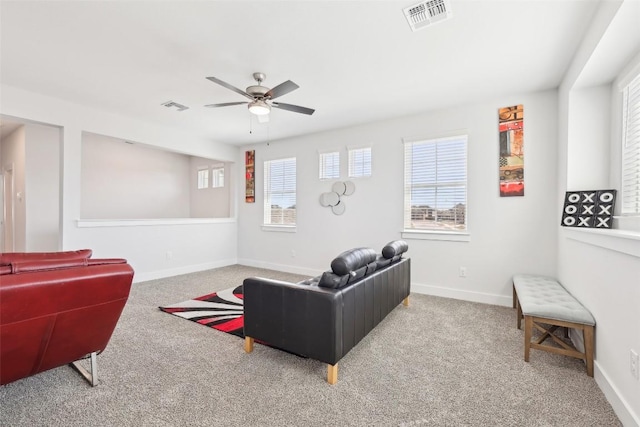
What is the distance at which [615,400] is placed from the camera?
67.5 inches

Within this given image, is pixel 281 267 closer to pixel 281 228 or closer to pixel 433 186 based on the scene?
pixel 281 228

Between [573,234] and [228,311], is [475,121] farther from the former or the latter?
[228,311]

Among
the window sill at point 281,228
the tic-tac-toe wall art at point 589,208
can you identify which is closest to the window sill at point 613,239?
the tic-tac-toe wall art at point 589,208

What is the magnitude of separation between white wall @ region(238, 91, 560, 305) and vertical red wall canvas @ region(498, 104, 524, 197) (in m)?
0.06

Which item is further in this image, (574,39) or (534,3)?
(574,39)

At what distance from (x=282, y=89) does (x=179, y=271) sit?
4.15m

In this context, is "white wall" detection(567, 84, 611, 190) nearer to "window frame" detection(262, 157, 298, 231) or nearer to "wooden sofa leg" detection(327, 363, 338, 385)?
"wooden sofa leg" detection(327, 363, 338, 385)

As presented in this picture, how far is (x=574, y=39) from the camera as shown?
2.42 metres

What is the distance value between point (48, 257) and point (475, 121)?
4478 millimetres

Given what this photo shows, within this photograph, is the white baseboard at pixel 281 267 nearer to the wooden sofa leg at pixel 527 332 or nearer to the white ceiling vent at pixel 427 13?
the wooden sofa leg at pixel 527 332

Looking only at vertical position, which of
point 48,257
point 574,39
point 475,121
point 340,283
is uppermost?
point 574,39

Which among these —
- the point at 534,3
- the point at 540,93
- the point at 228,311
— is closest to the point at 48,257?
the point at 228,311

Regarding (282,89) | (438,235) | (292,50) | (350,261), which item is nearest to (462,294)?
(438,235)

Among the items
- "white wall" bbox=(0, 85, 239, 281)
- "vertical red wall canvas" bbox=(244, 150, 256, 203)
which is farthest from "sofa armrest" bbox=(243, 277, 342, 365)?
"vertical red wall canvas" bbox=(244, 150, 256, 203)
